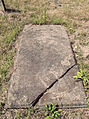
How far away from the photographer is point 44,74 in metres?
2.05

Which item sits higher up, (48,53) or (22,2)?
(22,2)

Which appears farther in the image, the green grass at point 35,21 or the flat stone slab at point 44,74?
the green grass at point 35,21

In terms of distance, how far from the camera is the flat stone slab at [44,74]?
1797mm

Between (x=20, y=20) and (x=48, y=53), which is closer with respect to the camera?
(x=48, y=53)

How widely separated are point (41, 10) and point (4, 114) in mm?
3170

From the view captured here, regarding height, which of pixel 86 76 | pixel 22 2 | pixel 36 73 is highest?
pixel 22 2

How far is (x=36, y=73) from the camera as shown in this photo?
2.06 metres

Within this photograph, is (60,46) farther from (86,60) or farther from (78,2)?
(78,2)

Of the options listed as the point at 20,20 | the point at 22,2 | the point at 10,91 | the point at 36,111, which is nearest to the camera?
the point at 36,111

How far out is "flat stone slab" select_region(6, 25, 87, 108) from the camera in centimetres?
180

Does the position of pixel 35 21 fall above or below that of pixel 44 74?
above

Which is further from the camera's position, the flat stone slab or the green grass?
the green grass

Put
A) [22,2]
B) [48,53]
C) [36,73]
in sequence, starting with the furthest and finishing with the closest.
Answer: [22,2]
[48,53]
[36,73]

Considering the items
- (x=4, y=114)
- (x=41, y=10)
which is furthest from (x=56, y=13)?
(x=4, y=114)
